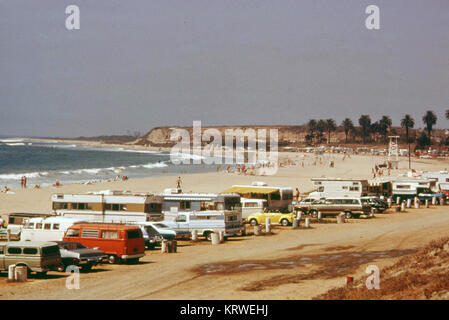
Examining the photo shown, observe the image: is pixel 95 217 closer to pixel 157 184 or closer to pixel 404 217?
pixel 404 217

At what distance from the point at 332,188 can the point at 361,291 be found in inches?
1401

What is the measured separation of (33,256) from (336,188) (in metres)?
34.1

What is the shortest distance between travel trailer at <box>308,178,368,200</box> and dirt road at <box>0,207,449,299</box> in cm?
1486

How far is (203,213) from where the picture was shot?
34281 mm

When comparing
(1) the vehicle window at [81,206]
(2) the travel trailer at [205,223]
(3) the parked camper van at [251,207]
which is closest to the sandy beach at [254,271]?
(2) the travel trailer at [205,223]

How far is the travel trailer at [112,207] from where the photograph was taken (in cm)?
3469

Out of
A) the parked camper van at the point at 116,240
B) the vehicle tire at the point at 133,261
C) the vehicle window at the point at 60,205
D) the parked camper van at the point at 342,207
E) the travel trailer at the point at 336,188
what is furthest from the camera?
the travel trailer at the point at 336,188

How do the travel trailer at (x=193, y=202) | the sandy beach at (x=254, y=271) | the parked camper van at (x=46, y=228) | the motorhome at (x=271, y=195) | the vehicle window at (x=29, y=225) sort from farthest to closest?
1. the motorhome at (x=271, y=195)
2. the travel trailer at (x=193, y=202)
3. the vehicle window at (x=29, y=225)
4. the parked camper van at (x=46, y=228)
5. the sandy beach at (x=254, y=271)

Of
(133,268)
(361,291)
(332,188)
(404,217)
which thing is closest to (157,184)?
(332,188)

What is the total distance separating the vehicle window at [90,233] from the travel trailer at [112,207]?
7549mm

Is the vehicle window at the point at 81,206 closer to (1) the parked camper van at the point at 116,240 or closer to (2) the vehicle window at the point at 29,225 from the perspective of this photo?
(2) the vehicle window at the point at 29,225

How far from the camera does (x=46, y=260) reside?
22.4 meters

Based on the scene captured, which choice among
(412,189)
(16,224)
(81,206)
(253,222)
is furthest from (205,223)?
(412,189)
